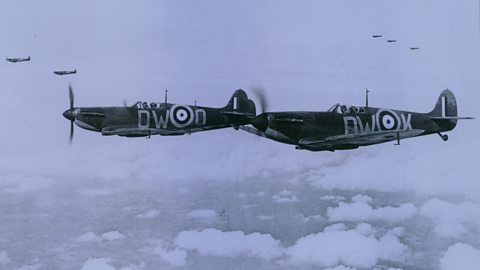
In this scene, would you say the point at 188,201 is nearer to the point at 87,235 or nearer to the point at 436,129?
the point at 87,235

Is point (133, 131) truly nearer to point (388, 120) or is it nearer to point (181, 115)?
point (181, 115)

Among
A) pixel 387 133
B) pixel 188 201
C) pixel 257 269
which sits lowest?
pixel 257 269

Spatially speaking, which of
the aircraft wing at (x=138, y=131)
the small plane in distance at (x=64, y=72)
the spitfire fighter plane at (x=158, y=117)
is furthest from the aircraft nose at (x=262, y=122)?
the small plane in distance at (x=64, y=72)

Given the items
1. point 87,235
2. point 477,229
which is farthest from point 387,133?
point 87,235

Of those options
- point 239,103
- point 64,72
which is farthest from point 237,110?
point 64,72

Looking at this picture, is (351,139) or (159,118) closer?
(351,139)

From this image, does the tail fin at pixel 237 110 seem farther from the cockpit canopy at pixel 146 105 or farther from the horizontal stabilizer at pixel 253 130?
the cockpit canopy at pixel 146 105
